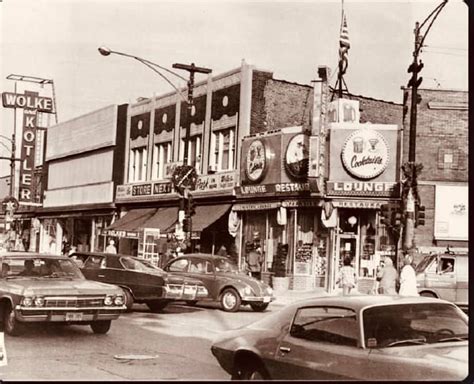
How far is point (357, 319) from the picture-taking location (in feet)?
19.8

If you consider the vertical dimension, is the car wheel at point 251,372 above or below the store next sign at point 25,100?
below

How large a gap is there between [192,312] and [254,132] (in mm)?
11930

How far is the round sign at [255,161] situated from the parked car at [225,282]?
27.0 ft

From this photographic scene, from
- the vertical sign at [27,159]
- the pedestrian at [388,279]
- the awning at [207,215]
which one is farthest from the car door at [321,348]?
the vertical sign at [27,159]

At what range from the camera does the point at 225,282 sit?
15125 mm

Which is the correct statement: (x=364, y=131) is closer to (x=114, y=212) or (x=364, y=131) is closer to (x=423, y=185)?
(x=423, y=185)

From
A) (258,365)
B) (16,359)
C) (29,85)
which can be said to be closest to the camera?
(258,365)

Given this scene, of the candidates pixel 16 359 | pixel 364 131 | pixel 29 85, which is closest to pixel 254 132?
pixel 364 131

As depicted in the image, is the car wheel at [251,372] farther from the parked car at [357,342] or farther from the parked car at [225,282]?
the parked car at [225,282]

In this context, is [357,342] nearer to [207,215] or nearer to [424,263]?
[424,263]

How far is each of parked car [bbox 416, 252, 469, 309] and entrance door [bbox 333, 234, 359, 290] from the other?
579 cm

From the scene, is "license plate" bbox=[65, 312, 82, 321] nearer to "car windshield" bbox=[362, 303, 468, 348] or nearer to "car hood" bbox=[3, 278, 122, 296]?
"car hood" bbox=[3, 278, 122, 296]

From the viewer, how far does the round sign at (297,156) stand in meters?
23.1

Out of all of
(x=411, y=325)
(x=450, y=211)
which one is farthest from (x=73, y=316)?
(x=450, y=211)
